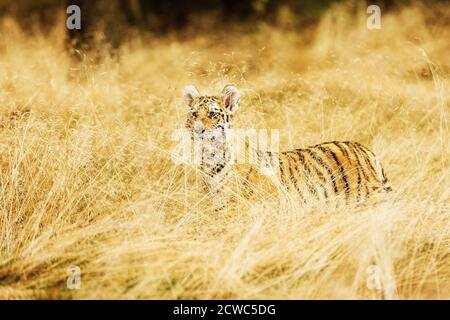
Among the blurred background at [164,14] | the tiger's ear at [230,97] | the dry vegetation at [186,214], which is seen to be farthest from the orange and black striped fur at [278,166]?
the blurred background at [164,14]

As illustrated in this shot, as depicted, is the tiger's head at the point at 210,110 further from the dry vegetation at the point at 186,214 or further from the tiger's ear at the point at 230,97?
the dry vegetation at the point at 186,214

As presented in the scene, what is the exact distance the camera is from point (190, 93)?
531 centimetres

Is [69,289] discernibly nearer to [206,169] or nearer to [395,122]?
[206,169]

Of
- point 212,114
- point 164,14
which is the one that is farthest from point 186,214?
point 164,14

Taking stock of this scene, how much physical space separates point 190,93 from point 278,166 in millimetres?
967

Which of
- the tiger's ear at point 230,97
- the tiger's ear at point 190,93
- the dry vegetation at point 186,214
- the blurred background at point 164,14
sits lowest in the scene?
the dry vegetation at point 186,214

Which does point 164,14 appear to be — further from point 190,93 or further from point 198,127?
point 198,127

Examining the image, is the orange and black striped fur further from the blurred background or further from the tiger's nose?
the blurred background

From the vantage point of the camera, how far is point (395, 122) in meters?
6.86

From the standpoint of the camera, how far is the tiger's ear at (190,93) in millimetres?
5301

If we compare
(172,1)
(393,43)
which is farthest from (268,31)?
(172,1)

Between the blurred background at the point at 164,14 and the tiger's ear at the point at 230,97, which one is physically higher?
the blurred background at the point at 164,14

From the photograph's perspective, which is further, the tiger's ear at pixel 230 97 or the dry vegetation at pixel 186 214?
the tiger's ear at pixel 230 97

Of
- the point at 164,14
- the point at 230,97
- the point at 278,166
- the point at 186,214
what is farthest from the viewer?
the point at 164,14
